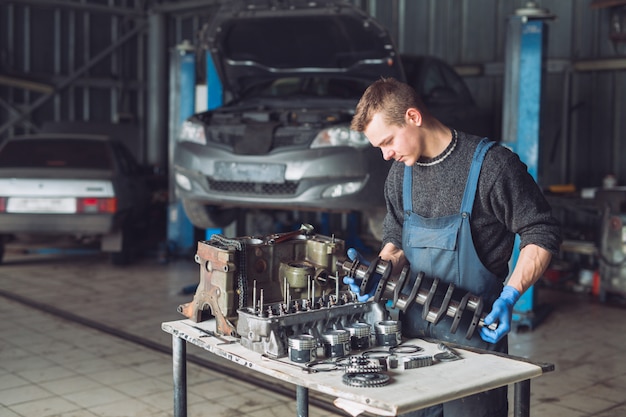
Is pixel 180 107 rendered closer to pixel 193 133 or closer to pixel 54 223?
pixel 54 223

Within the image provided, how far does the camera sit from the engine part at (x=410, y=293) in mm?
2543

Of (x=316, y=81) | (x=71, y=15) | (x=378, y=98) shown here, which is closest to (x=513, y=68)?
(x=316, y=81)

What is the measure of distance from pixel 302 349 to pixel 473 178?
818 millimetres

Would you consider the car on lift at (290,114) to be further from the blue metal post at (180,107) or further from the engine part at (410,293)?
the engine part at (410,293)

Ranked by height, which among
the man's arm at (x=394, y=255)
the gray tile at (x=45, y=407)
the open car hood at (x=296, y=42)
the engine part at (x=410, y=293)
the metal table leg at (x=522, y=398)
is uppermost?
the open car hood at (x=296, y=42)

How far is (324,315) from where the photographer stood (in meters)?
2.71

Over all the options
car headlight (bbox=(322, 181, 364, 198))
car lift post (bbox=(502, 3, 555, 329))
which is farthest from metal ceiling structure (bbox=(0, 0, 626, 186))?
car headlight (bbox=(322, 181, 364, 198))

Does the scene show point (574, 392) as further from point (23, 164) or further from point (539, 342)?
point (23, 164)

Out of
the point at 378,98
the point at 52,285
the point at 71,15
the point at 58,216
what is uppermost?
the point at 71,15

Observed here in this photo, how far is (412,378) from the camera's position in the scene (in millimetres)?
2330

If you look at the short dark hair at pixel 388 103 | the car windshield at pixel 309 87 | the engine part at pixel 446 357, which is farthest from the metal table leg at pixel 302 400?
the car windshield at pixel 309 87

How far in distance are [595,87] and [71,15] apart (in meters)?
8.28

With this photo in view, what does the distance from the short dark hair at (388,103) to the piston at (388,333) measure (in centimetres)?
64

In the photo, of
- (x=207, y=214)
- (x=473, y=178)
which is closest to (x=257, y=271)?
(x=473, y=178)
